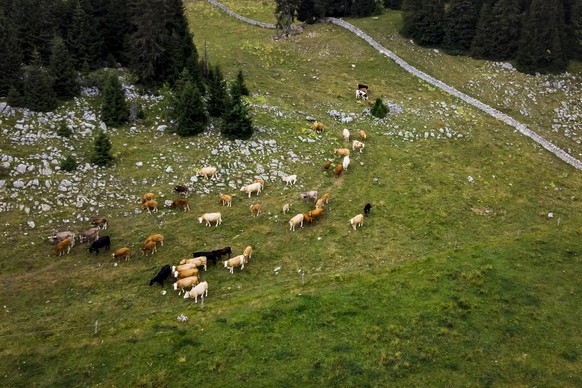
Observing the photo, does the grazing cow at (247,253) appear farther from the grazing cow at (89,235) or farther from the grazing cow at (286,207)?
the grazing cow at (89,235)

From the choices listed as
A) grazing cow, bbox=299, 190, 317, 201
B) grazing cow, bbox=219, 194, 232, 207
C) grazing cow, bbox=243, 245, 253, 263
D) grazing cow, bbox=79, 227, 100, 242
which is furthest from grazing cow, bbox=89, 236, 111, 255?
grazing cow, bbox=299, 190, 317, 201

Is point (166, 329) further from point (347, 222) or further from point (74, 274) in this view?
point (347, 222)

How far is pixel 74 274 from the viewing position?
30.3 metres

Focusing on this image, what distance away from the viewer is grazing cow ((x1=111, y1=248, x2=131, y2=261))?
31.6m

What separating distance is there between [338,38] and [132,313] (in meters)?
57.2

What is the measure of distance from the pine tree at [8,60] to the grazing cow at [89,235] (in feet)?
56.5

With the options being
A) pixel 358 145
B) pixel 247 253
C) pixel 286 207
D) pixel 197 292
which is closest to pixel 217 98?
pixel 358 145

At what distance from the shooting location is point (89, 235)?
107ft

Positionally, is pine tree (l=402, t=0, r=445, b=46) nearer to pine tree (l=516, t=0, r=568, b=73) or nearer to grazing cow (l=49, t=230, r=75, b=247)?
pine tree (l=516, t=0, r=568, b=73)

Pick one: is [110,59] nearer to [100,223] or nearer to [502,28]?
[100,223]

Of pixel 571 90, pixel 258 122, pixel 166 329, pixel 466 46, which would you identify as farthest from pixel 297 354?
pixel 466 46

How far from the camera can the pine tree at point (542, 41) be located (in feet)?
208

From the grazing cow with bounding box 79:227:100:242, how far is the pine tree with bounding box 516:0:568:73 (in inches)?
2217

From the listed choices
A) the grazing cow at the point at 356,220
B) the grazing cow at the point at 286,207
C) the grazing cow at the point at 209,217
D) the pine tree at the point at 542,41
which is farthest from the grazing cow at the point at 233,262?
the pine tree at the point at 542,41
